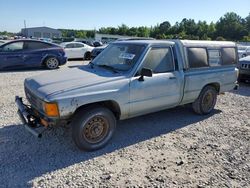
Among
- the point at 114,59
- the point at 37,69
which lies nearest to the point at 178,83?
the point at 114,59

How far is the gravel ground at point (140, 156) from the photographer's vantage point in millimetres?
3363

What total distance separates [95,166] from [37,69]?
30.7 feet

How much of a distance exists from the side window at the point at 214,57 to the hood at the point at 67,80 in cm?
268

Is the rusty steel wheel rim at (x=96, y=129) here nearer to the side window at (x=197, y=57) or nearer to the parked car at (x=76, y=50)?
the side window at (x=197, y=57)

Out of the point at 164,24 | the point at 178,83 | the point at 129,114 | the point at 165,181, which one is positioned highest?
the point at 164,24

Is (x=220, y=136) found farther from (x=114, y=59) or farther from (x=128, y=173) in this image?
(x=114, y=59)

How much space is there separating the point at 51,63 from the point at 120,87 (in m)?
8.81

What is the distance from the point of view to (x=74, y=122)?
3.79 m

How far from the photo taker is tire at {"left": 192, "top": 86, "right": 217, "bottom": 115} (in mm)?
5805

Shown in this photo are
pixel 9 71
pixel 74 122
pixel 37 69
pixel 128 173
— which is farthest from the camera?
pixel 37 69

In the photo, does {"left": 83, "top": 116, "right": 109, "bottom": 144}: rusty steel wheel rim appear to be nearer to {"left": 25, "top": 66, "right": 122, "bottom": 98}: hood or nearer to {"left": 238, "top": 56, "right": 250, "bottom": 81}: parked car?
{"left": 25, "top": 66, "right": 122, "bottom": 98}: hood

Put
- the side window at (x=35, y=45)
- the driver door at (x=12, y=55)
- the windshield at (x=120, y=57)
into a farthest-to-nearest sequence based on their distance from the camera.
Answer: the side window at (x=35, y=45)
the driver door at (x=12, y=55)
the windshield at (x=120, y=57)

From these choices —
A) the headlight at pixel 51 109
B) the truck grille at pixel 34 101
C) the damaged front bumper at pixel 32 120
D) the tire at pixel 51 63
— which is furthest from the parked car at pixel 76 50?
the headlight at pixel 51 109

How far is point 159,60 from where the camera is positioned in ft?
15.7
